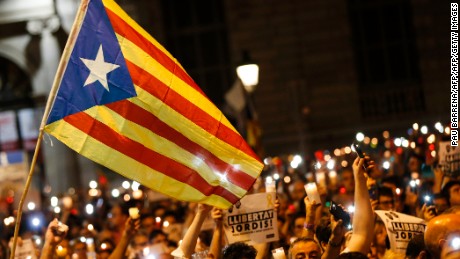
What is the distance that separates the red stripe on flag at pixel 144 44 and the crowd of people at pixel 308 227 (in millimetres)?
982

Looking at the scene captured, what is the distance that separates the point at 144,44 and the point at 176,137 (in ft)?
2.19

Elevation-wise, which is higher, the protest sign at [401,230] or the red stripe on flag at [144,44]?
the red stripe on flag at [144,44]

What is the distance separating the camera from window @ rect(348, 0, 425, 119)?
25812 mm

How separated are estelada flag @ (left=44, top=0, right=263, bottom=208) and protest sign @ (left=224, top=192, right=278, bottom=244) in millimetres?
1400

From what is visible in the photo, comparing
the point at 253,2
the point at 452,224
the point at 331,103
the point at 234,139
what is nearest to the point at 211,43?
the point at 253,2

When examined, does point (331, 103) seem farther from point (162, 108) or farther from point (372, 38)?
point (162, 108)

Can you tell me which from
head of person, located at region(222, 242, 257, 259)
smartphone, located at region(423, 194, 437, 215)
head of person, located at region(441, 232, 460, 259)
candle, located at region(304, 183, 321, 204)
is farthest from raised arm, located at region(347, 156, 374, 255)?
smartphone, located at region(423, 194, 437, 215)

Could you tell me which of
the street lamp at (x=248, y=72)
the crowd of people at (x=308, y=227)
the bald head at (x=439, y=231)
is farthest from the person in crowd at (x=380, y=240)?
the street lamp at (x=248, y=72)

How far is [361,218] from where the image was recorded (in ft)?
22.7

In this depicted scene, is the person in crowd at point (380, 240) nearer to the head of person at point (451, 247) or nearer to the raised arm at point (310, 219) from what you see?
the raised arm at point (310, 219)

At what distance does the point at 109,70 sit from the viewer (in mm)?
7469

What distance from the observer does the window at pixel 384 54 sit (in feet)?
84.7

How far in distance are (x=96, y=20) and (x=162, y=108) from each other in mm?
743

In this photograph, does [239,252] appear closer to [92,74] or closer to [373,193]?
[92,74]
